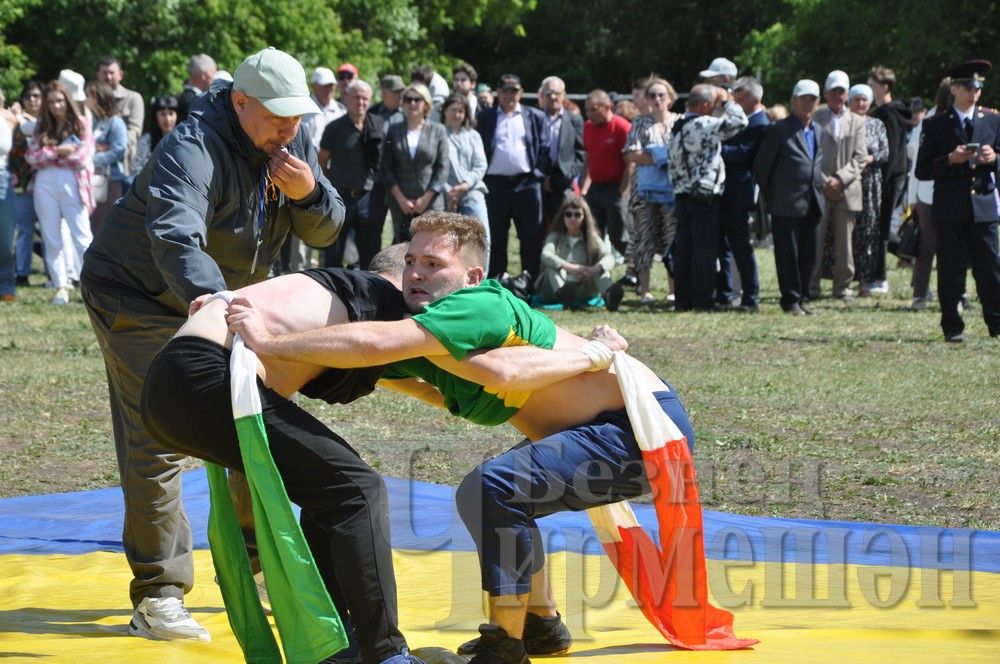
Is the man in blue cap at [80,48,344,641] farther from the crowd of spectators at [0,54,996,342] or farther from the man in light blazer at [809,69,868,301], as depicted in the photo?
the man in light blazer at [809,69,868,301]

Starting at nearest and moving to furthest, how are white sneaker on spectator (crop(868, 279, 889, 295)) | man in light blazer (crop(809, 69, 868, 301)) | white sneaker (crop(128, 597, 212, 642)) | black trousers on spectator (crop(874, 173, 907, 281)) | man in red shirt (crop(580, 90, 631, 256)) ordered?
1. white sneaker (crop(128, 597, 212, 642))
2. man in light blazer (crop(809, 69, 868, 301))
3. black trousers on spectator (crop(874, 173, 907, 281))
4. white sneaker on spectator (crop(868, 279, 889, 295))
5. man in red shirt (crop(580, 90, 631, 256))

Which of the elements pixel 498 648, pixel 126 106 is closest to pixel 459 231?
pixel 498 648

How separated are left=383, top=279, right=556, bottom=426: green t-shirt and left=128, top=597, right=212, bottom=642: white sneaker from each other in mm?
1023

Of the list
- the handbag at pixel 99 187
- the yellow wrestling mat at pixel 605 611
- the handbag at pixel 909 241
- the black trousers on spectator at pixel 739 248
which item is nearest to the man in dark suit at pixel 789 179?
A: the black trousers on spectator at pixel 739 248

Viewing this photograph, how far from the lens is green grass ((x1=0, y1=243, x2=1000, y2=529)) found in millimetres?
6250

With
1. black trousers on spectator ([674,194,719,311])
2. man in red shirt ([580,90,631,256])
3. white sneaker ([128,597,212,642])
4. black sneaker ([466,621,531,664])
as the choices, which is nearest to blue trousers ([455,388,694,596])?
black sneaker ([466,621,531,664])

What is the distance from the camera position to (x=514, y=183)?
41.5 feet

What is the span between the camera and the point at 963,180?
987 centimetres

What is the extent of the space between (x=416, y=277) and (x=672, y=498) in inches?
38.0

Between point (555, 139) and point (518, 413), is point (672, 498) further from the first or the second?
point (555, 139)

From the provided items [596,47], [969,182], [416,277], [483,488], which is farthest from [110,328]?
[596,47]

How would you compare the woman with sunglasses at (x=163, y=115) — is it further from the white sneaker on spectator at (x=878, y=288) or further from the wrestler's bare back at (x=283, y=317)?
the wrestler's bare back at (x=283, y=317)

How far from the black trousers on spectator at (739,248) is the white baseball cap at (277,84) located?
7929 millimetres

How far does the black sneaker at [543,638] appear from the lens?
410cm
